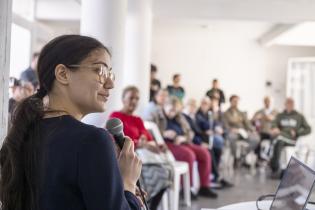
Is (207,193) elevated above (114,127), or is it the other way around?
(114,127)

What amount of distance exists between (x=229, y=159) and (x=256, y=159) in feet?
1.90

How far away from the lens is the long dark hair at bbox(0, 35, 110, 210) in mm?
982

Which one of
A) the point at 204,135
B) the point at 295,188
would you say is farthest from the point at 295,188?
the point at 204,135

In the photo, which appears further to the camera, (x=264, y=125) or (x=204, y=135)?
(x=264, y=125)

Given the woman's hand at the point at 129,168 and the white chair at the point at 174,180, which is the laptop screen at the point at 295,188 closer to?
the woman's hand at the point at 129,168

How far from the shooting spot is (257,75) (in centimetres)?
1028

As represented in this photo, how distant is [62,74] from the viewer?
99cm

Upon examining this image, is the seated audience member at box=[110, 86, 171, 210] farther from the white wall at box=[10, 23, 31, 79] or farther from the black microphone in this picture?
the white wall at box=[10, 23, 31, 79]

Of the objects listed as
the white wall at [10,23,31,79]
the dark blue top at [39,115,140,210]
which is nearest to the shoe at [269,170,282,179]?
the white wall at [10,23,31,79]

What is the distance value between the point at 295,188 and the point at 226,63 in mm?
8823

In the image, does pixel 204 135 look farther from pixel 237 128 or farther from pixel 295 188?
pixel 295 188

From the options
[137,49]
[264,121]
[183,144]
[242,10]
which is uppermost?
[242,10]

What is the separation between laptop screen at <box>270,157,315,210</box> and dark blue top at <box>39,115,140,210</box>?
899mm

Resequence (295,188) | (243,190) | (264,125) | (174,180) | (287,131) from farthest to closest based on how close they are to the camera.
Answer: (264,125), (287,131), (243,190), (174,180), (295,188)
